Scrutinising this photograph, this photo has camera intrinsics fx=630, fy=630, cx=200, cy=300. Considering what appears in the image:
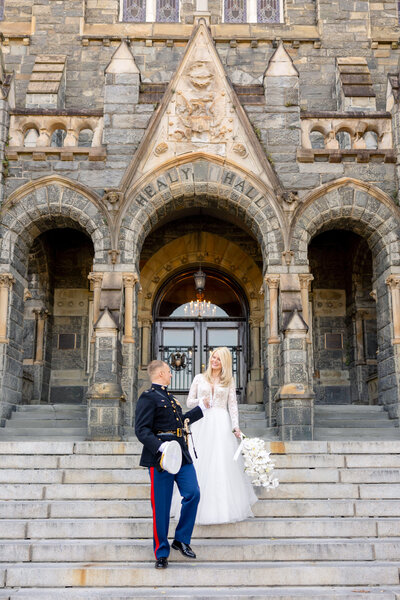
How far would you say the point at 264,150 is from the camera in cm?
1100

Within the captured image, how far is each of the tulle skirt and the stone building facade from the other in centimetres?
338

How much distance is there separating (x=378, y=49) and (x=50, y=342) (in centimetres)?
960

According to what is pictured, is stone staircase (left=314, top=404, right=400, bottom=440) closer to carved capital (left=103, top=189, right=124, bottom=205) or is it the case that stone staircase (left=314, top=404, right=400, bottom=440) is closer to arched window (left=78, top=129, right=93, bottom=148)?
carved capital (left=103, top=189, right=124, bottom=205)

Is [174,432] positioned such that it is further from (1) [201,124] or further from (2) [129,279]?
(1) [201,124]

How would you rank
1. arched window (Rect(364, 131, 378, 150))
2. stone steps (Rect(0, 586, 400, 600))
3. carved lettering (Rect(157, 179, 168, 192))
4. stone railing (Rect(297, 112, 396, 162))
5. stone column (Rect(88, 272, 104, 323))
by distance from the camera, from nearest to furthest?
stone steps (Rect(0, 586, 400, 600))
stone column (Rect(88, 272, 104, 323))
carved lettering (Rect(157, 179, 168, 192))
stone railing (Rect(297, 112, 396, 162))
arched window (Rect(364, 131, 378, 150))

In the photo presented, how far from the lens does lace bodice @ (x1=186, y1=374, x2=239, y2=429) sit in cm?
618

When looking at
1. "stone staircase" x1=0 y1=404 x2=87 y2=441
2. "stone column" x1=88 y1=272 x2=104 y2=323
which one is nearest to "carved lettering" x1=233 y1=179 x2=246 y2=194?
"stone column" x1=88 y1=272 x2=104 y2=323

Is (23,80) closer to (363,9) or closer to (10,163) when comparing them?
(10,163)

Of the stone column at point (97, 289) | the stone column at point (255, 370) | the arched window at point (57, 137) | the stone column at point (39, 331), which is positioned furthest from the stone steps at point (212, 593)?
the arched window at point (57, 137)

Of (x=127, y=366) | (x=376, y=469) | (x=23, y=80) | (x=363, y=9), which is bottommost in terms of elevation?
(x=376, y=469)

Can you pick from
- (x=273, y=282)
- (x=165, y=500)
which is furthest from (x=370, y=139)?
(x=165, y=500)

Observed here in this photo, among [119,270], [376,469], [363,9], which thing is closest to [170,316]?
[119,270]

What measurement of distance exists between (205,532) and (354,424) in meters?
5.02

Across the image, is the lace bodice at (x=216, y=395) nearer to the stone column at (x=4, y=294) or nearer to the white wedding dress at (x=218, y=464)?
the white wedding dress at (x=218, y=464)
